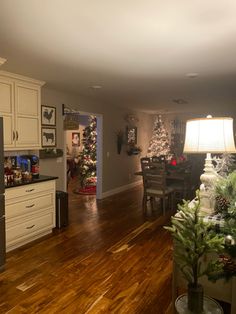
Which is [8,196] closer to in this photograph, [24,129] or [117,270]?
[24,129]

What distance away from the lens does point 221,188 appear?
1.88m

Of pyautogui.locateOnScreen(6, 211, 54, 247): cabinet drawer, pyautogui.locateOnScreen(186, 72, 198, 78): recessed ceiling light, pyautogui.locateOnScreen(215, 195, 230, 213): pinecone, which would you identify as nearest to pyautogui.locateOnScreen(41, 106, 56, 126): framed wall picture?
pyautogui.locateOnScreen(6, 211, 54, 247): cabinet drawer

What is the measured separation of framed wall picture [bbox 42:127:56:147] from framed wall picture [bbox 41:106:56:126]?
111 mm

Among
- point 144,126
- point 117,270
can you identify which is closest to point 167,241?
point 117,270

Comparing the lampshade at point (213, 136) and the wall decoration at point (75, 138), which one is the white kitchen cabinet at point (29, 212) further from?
the wall decoration at point (75, 138)

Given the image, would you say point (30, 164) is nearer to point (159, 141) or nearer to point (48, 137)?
point (48, 137)

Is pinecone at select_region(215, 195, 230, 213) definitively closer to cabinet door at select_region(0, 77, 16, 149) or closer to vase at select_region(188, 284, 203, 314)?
vase at select_region(188, 284, 203, 314)

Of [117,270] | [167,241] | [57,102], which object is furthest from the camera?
[57,102]

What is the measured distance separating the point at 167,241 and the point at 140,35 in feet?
8.96

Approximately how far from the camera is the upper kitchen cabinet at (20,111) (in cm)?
336

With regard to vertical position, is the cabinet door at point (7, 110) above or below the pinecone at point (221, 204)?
above

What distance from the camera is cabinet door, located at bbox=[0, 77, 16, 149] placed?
3.30 m

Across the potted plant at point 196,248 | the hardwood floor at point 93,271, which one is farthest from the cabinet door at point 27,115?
the potted plant at point 196,248

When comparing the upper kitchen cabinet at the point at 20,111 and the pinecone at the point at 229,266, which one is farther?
the upper kitchen cabinet at the point at 20,111
